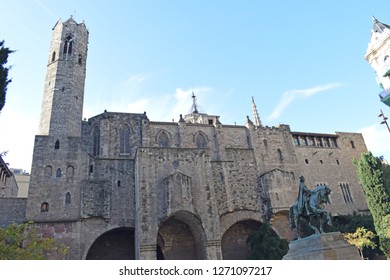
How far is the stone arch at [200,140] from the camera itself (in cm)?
3144

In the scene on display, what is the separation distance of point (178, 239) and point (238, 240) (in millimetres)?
5809

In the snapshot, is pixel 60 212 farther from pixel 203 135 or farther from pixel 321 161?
pixel 321 161

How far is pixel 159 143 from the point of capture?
30141 mm

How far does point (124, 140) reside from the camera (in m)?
29.6

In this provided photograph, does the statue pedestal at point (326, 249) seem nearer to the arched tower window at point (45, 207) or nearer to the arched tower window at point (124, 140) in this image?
the arched tower window at point (45, 207)

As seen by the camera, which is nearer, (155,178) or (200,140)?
(155,178)

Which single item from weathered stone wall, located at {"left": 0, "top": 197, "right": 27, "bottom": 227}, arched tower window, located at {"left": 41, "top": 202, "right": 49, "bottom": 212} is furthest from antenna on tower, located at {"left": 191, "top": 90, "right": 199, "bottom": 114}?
weathered stone wall, located at {"left": 0, "top": 197, "right": 27, "bottom": 227}

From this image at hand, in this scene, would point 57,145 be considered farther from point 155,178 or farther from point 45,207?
point 155,178

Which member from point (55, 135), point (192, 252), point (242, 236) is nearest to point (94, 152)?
point (55, 135)

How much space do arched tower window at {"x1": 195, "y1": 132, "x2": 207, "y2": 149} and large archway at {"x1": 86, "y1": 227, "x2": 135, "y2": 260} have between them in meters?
10.9

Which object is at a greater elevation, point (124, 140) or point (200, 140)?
point (200, 140)

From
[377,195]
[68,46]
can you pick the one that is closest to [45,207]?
[68,46]

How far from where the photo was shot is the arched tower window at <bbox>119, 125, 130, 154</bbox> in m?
29.1

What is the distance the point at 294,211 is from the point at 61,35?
91.6 feet
